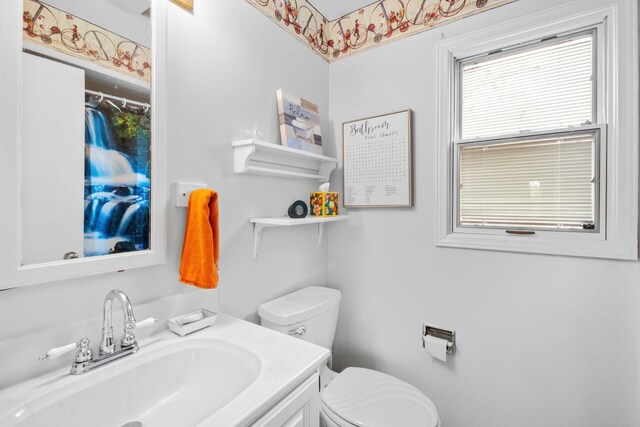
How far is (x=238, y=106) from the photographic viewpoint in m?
1.28

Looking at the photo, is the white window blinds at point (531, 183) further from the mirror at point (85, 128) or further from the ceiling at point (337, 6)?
the mirror at point (85, 128)

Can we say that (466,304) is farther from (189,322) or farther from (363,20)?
(363,20)

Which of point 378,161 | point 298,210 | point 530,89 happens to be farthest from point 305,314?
Answer: point 530,89

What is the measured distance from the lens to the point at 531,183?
4.39 ft

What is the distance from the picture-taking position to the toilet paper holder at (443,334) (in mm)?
1448

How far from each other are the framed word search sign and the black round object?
0.35 m

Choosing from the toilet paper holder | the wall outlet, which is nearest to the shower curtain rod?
the wall outlet

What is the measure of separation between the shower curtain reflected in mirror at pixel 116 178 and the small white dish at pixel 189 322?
10.8 inches

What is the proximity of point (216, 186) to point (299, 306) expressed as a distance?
670 millimetres

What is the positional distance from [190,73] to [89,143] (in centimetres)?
45

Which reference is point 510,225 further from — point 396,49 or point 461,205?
point 396,49

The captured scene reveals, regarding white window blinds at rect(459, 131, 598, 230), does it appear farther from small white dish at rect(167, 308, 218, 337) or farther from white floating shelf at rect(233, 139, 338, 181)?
small white dish at rect(167, 308, 218, 337)

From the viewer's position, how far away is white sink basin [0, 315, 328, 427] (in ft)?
2.18

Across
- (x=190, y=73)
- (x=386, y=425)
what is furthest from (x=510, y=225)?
(x=190, y=73)
